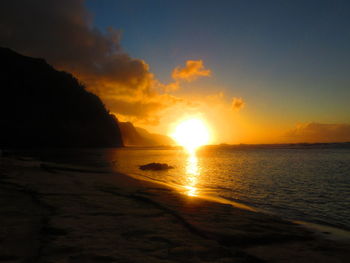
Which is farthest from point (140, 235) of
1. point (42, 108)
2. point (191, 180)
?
point (42, 108)

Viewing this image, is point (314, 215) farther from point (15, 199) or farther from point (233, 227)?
point (15, 199)

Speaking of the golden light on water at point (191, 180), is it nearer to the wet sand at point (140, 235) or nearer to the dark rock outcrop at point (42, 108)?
the wet sand at point (140, 235)

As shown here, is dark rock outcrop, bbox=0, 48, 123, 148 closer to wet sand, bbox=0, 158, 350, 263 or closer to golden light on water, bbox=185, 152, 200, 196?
golden light on water, bbox=185, 152, 200, 196

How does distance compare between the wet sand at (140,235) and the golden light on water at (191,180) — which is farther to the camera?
the golden light on water at (191,180)

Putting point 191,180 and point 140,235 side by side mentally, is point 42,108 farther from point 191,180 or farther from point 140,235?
point 140,235

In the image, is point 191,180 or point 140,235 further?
point 191,180

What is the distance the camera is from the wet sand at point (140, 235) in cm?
407

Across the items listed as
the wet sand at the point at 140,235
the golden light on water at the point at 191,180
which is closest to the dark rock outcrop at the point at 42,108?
the golden light on water at the point at 191,180

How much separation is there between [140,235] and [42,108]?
11159cm

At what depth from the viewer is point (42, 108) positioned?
9888 centimetres

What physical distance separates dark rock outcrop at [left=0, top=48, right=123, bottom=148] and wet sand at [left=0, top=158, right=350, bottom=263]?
322ft

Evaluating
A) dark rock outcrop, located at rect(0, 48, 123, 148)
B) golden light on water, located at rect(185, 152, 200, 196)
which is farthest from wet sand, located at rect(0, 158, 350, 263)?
dark rock outcrop, located at rect(0, 48, 123, 148)

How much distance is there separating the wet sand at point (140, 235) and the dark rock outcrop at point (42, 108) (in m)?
98.3

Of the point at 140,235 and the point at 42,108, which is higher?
the point at 42,108
